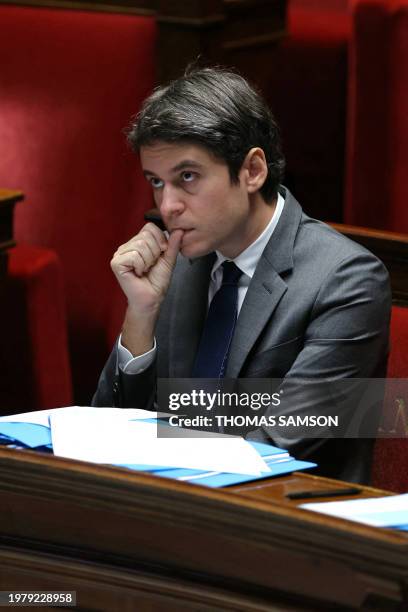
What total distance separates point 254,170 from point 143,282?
0.13 m

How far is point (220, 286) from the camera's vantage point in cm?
92

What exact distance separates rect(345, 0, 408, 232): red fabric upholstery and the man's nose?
26.7 inches

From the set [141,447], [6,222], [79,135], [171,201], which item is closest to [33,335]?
[6,222]

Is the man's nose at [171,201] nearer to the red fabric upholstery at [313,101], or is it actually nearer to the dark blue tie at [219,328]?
the dark blue tie at [219,328]

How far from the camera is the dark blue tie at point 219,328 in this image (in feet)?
2.96

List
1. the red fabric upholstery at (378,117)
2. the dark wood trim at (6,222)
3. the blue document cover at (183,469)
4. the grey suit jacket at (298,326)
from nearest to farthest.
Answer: the blue document cover at (183,469) → the grey suit jacket at (298,326) → the dark wood trim at (6,222) → the red fabric upholstery at (378,117)

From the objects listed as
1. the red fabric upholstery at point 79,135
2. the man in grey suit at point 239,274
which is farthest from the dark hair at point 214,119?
the red fabric upholstery at point 79,135

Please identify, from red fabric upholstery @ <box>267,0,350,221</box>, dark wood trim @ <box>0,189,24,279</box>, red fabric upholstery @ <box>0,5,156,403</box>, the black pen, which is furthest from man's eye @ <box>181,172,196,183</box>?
red fabric upholstery @ <box>267,0,350,221</box>

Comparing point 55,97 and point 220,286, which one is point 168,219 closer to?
point 220,286

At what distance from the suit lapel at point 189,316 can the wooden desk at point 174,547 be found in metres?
0.34

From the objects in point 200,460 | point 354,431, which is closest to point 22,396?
point 354,431

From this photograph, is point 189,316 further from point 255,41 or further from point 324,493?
point 255,41

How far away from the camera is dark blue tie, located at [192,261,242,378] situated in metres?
0.90

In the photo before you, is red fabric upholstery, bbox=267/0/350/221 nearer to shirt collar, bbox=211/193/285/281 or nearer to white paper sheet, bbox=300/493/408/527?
shirt collar, bbox=211/193/285/281
